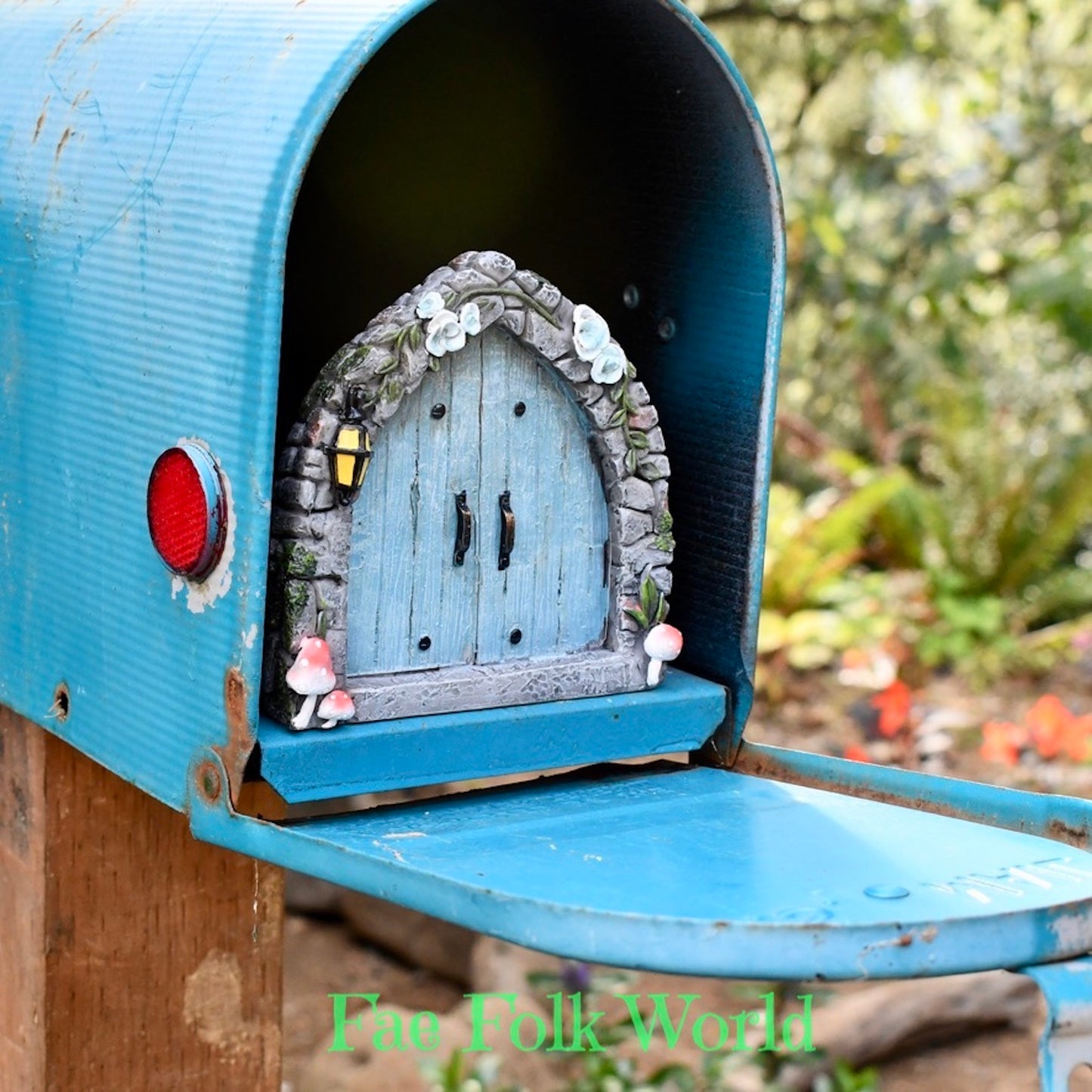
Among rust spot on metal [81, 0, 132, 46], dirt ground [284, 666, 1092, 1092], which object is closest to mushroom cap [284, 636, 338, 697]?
rust spot on metal [81, 0, 132, 46]

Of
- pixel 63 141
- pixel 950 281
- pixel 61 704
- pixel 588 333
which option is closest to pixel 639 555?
pixel 588 333

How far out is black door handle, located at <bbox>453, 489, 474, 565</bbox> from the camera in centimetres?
175

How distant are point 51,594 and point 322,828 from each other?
439 mm

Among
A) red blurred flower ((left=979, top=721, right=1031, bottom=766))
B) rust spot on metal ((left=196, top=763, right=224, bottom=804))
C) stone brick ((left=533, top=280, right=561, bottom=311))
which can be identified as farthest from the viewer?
red blurred flower ((left=979, top=721, right=1031, bottom=766))

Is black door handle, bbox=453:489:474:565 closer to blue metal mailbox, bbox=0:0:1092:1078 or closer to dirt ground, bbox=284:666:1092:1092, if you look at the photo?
blue metal mailbox, bbox=0:0:1092:1078

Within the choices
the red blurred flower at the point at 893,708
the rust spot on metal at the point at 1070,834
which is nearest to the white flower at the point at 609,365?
the rust spot on metal at the point at 1070,834

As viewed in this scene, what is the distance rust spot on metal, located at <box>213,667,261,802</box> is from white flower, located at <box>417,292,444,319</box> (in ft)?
1.37

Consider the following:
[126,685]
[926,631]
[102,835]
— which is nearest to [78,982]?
[102,835]

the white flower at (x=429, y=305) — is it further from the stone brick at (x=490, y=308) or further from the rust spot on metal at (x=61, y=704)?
the rust spot on metal at (x=61, y=704)

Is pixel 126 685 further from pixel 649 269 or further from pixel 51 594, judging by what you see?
pixel 649 269

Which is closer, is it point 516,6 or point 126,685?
point 126,685

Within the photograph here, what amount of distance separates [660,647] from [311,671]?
443 millimetres

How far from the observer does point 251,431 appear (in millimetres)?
1450

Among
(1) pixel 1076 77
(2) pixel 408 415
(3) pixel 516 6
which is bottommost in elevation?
(2) pixel 408 415
